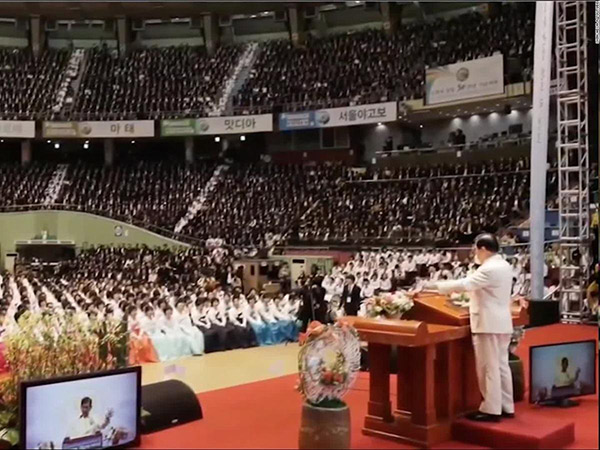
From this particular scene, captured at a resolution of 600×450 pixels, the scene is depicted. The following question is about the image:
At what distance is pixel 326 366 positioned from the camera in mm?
5215

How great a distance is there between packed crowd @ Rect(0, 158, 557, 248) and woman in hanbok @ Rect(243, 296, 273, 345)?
928 cm

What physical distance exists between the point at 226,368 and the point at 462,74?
16.9 meters

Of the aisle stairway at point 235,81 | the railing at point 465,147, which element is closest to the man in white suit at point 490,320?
the railing at point 465,147

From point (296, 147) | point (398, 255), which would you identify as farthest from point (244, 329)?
point (296, 147)

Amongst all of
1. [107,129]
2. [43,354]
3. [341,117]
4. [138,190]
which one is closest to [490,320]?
[43,354]

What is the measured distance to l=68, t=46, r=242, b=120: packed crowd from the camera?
31.7 metres

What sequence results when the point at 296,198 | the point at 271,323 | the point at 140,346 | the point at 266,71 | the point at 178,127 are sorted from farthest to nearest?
the point at 266,71, the point at 178,127, the point at 296,198, the point at 271,323, the point at 140,346

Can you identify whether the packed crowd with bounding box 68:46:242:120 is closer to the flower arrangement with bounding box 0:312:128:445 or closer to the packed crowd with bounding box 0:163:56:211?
the packed crowd with bounding box 0:163:56:211

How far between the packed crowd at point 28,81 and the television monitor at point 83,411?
90.9ft

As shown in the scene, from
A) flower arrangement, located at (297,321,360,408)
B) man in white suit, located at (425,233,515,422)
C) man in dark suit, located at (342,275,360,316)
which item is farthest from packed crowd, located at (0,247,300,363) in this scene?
man in white suit, located at (425,233,515,422)

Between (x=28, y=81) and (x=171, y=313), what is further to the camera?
(x=28, y=81)

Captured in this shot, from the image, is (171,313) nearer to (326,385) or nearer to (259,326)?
(259,326)

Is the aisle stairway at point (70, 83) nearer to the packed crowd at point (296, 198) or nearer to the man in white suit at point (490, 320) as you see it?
the packed crowd at point (296, 198)

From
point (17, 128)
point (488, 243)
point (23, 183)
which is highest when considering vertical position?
point (17, 128)
